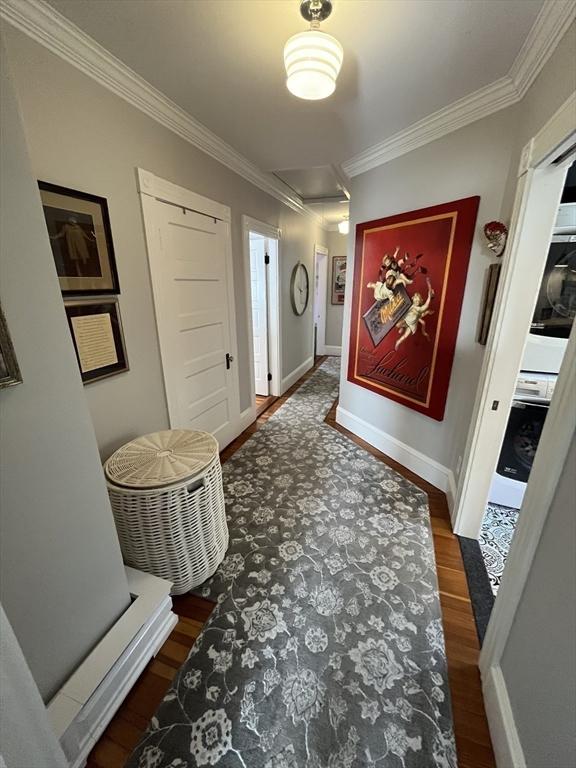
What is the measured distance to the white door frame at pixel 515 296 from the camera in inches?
49.4

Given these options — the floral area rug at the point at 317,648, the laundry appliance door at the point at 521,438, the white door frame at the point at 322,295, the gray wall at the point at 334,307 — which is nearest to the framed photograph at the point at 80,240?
the floral area rug at the point at 317,648

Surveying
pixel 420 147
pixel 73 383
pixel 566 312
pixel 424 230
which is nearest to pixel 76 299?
pixel 73 383

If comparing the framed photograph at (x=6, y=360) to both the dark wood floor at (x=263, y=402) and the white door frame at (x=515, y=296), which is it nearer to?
the white door frame at (x=515, y=296)

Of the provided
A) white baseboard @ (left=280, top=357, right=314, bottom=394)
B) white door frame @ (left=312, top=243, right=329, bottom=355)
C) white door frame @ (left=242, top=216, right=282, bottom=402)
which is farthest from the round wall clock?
white baseboard @ (left=280, top=357, right=314, bottom=394)

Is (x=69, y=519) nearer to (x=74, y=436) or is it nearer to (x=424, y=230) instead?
(x=74, y=436)

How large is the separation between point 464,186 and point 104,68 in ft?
6.66

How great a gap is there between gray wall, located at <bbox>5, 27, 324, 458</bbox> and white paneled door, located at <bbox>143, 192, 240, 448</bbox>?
93 millimetres

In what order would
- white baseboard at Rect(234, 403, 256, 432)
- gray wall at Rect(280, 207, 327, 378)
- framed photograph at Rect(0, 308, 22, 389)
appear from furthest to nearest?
gray wall at Rect(280, 207, 327, 378)
white baseboard at Rect(234, 403, 256, 432)
framed photograph at Rect(0, 308, 22, 389)

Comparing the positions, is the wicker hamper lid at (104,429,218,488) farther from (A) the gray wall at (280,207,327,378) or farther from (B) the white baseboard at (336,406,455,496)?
(A) the gray wall at (280,207,327,378)

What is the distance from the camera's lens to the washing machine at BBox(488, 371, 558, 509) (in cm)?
182

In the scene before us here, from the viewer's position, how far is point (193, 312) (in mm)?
2260

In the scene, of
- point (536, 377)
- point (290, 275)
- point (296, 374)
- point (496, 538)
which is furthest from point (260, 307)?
point (496, 538)

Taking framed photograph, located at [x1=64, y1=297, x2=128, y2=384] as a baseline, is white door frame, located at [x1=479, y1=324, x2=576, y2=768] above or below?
below

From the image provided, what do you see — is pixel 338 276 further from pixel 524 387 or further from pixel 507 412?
pixel 507 412
